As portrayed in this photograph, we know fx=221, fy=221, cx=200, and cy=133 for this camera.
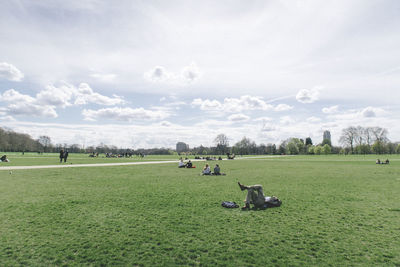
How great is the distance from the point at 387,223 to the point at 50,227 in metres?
10.0

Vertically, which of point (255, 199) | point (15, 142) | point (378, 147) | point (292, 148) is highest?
point (15, 142)

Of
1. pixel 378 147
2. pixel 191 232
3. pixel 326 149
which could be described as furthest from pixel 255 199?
pixel 326 149

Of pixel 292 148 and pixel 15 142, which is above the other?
pixel 15 142

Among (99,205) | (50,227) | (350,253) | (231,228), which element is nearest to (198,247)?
(231,228)

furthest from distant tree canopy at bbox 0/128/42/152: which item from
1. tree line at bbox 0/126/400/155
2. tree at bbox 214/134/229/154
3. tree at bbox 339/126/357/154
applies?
tree at bbox 339/126/357/154

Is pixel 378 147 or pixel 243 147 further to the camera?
pixel 243 147

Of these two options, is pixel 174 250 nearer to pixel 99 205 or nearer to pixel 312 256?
pixel 312 256

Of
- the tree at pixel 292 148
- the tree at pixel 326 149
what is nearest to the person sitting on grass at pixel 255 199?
the tree at pixel 326 149

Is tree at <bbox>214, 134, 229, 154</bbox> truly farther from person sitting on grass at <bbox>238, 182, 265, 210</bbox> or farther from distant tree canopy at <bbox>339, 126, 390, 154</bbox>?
person sitting on grass at <bbox>238, 182, 265, 210</bbox>

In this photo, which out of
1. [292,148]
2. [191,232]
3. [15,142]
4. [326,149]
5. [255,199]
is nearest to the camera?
[191,232]

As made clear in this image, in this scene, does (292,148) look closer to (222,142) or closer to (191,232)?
(222,142)

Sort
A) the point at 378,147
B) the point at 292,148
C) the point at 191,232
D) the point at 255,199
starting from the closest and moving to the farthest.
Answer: the point at 191,232
the point at 255,199
the point at 378,147
the point at 292,148

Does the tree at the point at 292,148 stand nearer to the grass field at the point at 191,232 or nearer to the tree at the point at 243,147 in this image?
the tree at the point at 243,147

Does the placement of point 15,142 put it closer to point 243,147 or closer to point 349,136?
point 243,147
